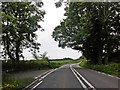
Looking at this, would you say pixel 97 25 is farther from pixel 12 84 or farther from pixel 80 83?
pixel 12 84

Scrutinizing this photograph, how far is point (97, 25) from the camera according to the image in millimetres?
57906

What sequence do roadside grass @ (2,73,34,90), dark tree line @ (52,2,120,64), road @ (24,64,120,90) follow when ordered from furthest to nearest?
dark tree line @ (52,2,120,64), road @ (24,64,120,90), roadside grass @ (2,73,34,90)

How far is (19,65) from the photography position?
54875 mm

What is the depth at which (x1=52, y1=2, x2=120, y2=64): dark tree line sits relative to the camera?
54688mm

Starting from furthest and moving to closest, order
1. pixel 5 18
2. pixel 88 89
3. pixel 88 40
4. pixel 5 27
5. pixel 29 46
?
pixel 29 46 → pixel 88 40 → pixel 5 27 → pixel 5 18 → pixel 88 89

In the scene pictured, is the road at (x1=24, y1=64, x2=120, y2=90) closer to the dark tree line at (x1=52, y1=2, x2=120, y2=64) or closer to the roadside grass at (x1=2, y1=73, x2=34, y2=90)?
the roadside grass at (x1=2, y1=73, x2=34, y2=90)

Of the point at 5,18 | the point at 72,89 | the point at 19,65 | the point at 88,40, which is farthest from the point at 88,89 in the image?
the point at 88,40

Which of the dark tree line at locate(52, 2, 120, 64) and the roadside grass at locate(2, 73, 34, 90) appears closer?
the roadside grass at locate(2, 73, 34, 90)

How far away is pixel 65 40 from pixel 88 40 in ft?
67.4

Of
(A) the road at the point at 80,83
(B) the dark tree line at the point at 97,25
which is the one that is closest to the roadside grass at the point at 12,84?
(A) the road at the point at 80,83

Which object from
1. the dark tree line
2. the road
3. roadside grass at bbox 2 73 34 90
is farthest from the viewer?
the dark tree line

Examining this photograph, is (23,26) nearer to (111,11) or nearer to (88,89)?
(111,11)

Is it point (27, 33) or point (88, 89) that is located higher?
point (27, 33)

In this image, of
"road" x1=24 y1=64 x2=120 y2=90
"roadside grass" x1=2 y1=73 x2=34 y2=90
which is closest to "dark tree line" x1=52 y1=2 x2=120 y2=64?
"road" x1=24 y1=64 x2=120 y2=90
